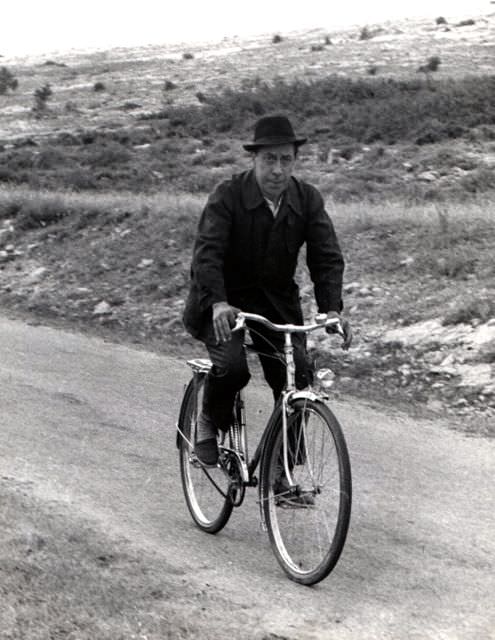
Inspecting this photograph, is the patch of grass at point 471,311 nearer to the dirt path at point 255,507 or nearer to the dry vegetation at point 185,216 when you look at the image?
the dry vegetation at point 185,216

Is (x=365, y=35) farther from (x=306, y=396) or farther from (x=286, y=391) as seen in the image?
(x=306, y=396)

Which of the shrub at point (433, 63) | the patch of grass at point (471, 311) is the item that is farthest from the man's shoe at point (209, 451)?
the shrub at point (433, 63)

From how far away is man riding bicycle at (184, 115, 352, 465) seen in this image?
4832 millimetres

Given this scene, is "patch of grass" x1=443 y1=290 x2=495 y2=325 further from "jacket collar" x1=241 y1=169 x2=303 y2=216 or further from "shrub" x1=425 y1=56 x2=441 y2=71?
"shrub" x1=425 y1=56 x2=441 y2=71

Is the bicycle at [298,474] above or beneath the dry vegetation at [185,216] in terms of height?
above

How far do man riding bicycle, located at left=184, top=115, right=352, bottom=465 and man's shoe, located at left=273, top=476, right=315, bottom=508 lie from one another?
48 centimetres

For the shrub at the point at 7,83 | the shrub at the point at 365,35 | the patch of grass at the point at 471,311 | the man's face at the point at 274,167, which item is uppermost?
the man's face at the point at 274,167

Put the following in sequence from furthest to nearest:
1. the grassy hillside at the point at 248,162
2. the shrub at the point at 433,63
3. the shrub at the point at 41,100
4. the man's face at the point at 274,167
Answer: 1. the shrub at the point at 41,100
2. the shrub at the point at 433,63
3. the grassy hillside at the point at 248,162
4. the man's face at the point at 274,167

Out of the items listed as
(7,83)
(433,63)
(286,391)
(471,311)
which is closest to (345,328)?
(286,391)

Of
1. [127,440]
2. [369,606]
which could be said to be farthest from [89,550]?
[127,440]

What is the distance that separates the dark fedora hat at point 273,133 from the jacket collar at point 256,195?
0.58ft

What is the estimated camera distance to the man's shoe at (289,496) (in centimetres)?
465

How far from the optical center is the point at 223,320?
4641 mm

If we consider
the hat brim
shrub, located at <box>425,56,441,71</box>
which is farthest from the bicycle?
shrub, located at <box>425,56,441,71</box>
